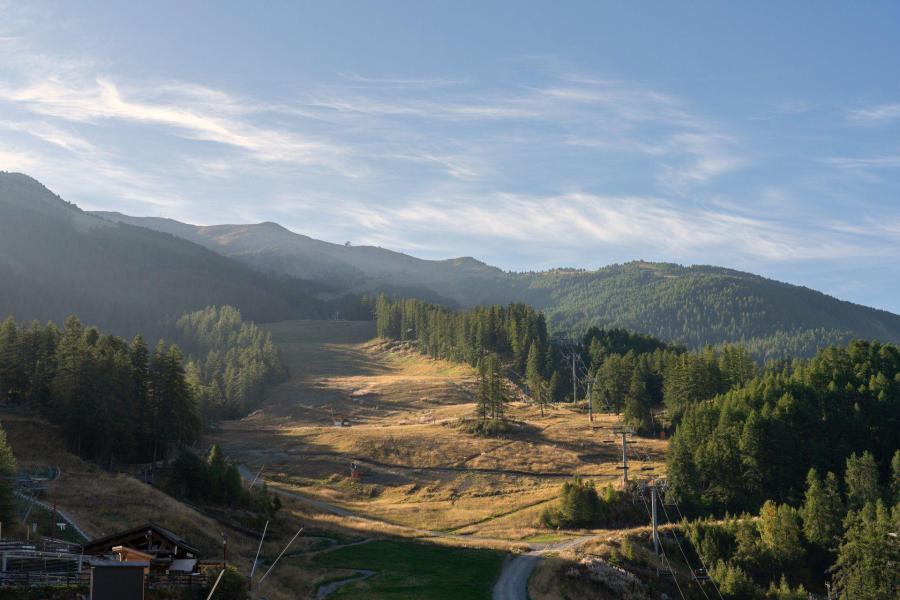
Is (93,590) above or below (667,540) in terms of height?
above

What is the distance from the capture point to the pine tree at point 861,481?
86.2 m

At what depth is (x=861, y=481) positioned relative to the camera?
87.3 meters

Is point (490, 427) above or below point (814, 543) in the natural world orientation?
above

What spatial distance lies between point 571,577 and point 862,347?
7522 cm

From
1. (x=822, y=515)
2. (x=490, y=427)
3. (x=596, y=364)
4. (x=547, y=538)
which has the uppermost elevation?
(x=596, y=364)

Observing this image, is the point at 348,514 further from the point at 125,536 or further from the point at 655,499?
the point at 125,536

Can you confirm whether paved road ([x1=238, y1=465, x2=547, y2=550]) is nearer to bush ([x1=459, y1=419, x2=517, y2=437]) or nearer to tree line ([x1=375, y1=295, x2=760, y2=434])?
bush ([x1=459, y1=419, x2=517, y2=437])

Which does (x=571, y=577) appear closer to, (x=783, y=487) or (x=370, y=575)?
(x=370, y=575)

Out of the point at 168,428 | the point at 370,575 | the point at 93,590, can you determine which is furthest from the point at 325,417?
the point at 93,590

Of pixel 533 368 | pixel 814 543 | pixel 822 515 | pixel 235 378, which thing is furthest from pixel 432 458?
pixel 235 378

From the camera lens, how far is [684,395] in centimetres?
11881

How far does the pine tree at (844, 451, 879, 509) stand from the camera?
86250mm

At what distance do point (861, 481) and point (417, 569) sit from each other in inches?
2026

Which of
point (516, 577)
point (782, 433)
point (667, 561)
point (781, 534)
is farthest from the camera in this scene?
point (782, 433)
